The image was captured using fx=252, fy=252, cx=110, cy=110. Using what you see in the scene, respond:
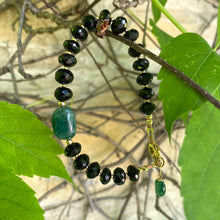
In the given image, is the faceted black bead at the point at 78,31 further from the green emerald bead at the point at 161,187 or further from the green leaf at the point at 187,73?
the green emerald bead at the point at 161,187

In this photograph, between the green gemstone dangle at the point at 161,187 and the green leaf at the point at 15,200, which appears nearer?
the green leaf at the point at 15,200

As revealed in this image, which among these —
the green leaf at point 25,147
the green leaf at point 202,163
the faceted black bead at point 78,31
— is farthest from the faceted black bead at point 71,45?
the green leaf at point 202,163

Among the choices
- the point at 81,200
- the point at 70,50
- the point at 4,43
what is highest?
the point at 4,43

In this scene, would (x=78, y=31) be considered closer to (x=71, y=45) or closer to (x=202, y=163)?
(x=71, y=45)

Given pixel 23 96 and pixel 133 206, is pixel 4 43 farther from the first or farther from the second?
pixel 133 206

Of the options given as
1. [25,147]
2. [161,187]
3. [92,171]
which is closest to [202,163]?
[161,187]

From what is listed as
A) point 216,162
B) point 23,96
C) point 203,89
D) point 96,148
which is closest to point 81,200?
point 96,148
